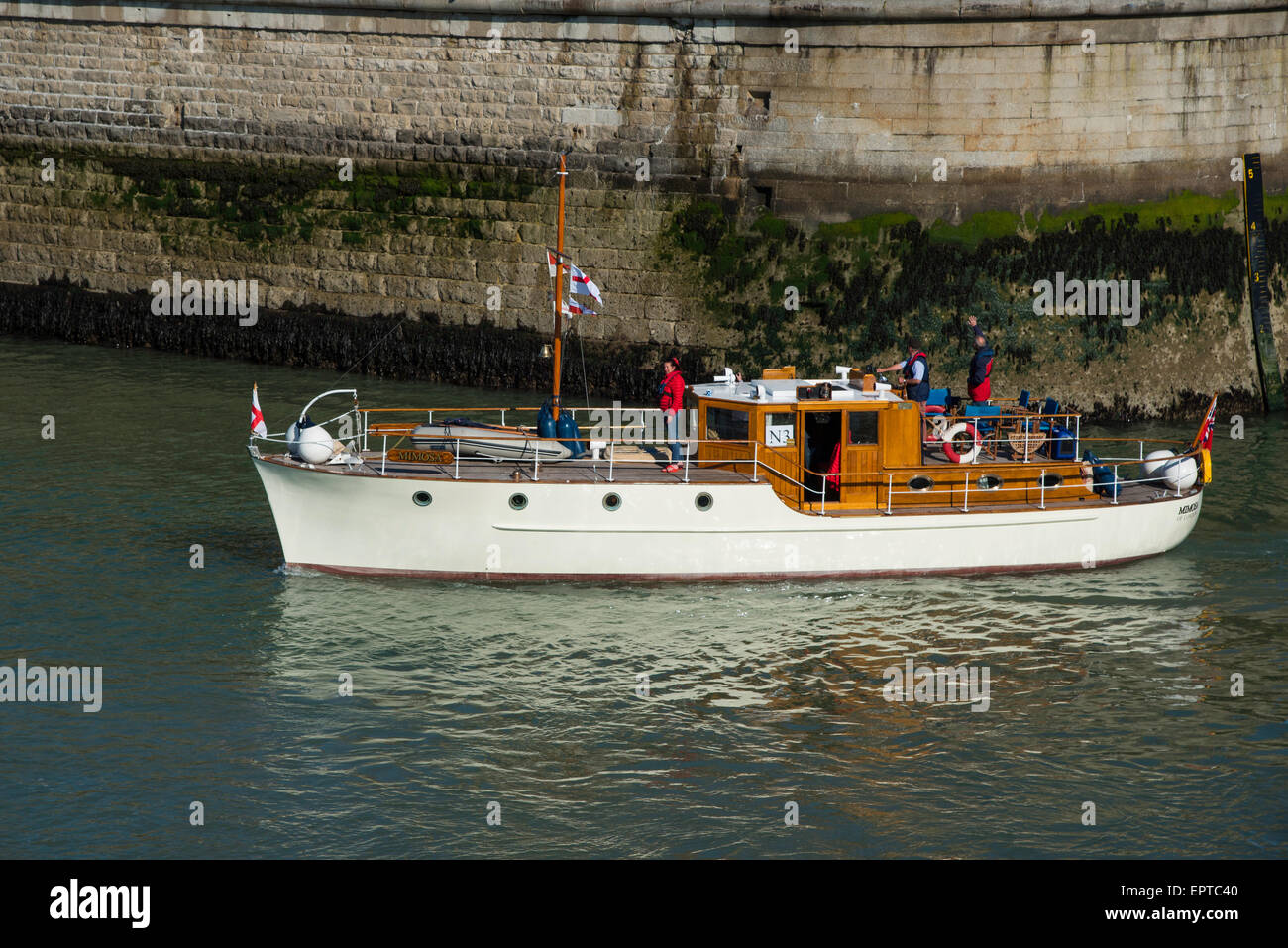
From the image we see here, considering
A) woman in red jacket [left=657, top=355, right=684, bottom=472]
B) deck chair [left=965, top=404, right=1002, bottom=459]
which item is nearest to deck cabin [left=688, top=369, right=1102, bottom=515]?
woman in red jacket [left=657, top=355, right=684, bottom=472]

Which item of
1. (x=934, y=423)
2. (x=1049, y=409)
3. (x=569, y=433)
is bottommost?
(x=569, y=433)

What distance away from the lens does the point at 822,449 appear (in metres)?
18.7

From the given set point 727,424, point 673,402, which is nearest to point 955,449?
point 727,424

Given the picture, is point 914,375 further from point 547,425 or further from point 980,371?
point 547,425

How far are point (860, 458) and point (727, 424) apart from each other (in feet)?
5.53

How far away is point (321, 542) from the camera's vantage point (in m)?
18.2

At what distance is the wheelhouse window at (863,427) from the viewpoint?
18625 millimetres

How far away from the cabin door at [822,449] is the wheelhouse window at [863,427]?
0.52 ft

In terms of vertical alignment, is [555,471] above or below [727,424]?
below

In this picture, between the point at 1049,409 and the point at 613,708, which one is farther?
the point at 1049,409

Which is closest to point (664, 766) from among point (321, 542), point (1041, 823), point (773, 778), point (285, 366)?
point (773, 778)

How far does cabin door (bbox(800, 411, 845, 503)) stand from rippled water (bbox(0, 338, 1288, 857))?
1257 mm

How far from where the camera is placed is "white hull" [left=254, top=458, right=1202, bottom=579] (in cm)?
1791

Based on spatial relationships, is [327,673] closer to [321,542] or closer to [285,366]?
[321,542]
